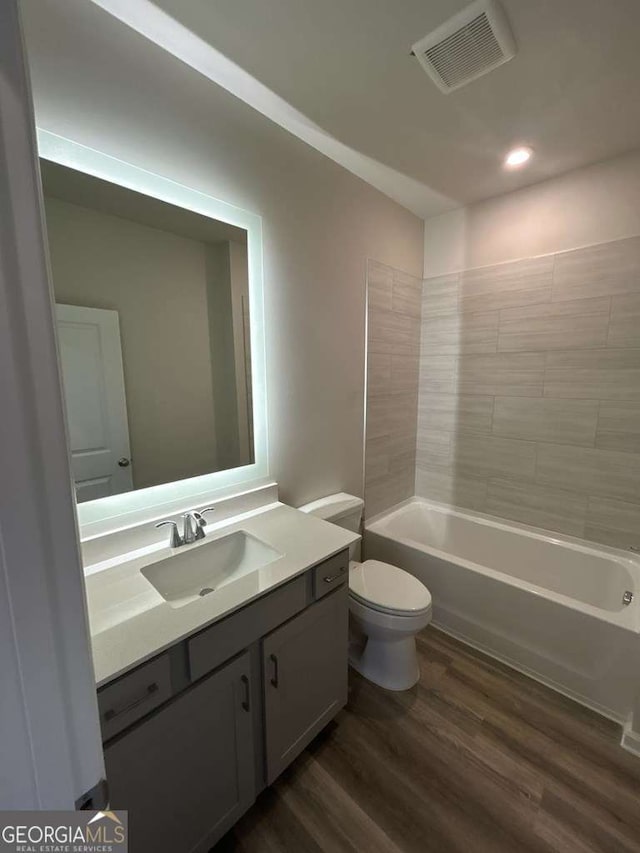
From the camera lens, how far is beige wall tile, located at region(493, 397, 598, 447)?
2.09 m

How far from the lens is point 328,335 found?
6.47 ft

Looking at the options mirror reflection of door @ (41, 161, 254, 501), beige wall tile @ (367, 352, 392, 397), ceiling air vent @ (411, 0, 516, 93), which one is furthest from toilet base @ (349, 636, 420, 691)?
ceiling air vent @ (411, 0, 516, 93)

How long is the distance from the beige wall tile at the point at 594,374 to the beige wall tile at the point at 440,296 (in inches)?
29.6

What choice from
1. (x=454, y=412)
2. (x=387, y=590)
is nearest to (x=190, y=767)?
(x=387, y=590)

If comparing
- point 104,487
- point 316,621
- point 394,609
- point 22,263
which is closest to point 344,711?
point 394,609

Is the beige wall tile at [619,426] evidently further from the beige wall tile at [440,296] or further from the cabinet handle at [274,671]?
the cabinet handle at [274,671]

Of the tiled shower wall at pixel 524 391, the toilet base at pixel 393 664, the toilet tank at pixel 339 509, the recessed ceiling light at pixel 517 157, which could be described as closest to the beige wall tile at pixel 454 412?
the tiled shower wall at pixel 524 391

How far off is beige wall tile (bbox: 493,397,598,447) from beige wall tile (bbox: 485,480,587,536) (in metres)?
0.33

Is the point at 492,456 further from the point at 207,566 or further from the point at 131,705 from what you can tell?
the point at 131,705

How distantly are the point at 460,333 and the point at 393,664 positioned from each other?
6.88 feet

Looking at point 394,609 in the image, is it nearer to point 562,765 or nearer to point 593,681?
point 562,765

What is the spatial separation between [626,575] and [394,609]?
1366 mm

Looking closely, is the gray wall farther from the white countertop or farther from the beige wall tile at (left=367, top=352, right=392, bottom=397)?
the white countertop

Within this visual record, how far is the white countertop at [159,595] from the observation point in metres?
0.88
